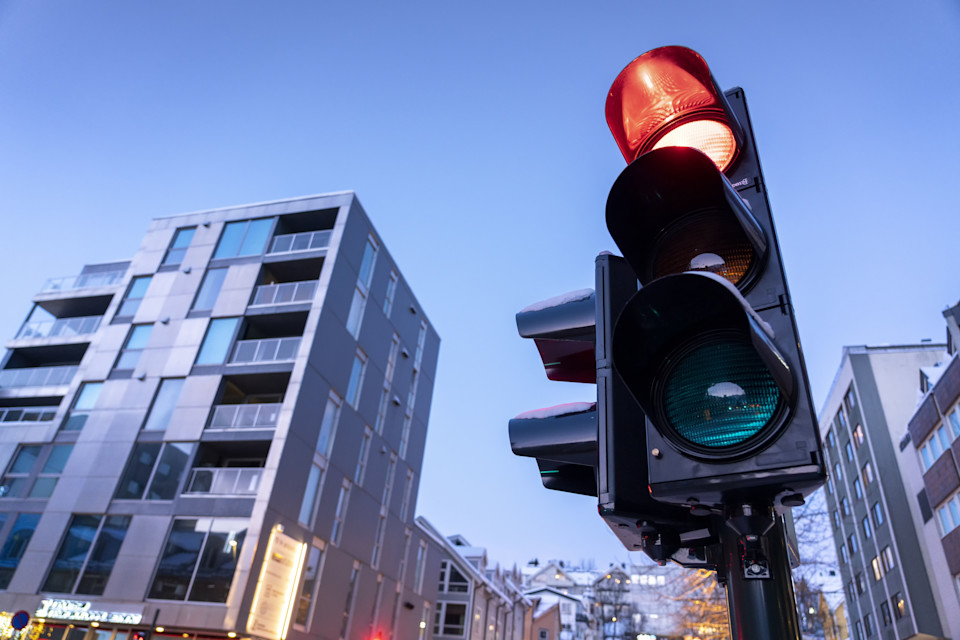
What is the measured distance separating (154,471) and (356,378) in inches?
336

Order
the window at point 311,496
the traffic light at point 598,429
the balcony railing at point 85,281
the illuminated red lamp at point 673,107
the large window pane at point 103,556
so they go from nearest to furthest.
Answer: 1. the traffic light at point 598,429
2. the illuminated red lamp at point 673,107
3. the large window pane at point 103,556
4. the window at point 311,496
5. the balcony railing at point 85,281

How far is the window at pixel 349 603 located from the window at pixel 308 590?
8.28 ft

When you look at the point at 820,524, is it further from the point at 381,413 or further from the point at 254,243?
the point at 254,243

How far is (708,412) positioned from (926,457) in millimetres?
34151

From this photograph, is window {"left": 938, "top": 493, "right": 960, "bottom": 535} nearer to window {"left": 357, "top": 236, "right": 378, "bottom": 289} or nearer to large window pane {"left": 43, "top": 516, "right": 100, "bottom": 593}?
window {"left": 357, "top": 236, "right": 378, "bottom": 289}

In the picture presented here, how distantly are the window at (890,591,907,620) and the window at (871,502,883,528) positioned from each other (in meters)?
3.98

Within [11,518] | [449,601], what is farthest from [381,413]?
[449,601]

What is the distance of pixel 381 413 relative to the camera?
29.6 meters

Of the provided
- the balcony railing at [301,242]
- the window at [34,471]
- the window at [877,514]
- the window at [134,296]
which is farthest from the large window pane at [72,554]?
the window at [877,514]

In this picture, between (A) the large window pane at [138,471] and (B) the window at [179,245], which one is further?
(B) the window at [179,245]

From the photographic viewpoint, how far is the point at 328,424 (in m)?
24.8

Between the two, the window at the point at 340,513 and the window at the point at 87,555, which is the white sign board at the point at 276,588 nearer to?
the window at the point at 340,513

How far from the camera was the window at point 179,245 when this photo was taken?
28047mm

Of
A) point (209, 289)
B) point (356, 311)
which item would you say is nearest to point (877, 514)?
point (356, 311)
